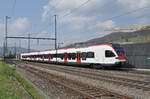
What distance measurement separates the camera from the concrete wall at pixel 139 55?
20.4 meters

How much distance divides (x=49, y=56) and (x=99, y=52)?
18.0 metres

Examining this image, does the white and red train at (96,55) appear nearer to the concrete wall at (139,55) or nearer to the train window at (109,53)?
the train window at (109,53)

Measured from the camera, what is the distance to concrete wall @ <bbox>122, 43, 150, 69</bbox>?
20438 millimetres

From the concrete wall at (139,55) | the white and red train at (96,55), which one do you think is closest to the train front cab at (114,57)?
the white and red train at (96,55)

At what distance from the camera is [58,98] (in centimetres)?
732

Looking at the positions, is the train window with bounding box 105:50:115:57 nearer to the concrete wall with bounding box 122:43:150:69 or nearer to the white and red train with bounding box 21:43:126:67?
the white and red train with bounding box 21:43:126:67

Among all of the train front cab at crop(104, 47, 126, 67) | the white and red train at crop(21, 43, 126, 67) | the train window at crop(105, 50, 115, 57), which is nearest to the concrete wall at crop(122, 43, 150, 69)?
the white and red train at crop(21, 43, 126, 67)

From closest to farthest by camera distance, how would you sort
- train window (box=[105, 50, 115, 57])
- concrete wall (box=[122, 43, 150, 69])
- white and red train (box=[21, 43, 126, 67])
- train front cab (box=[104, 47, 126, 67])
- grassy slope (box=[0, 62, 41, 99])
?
grassy slope (box=[0, 62, 41, 99]) < train front cab (box=[104, 47, 126, 67]) < white and red train (box=[21, 43, 126, 67]) < train window (box=[105, 50, 115, 57]) < concrete wall (box=[122, 43, 150, 69])

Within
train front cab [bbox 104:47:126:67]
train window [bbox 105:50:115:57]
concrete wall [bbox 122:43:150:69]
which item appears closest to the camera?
→ train front cab [bbox 104:47:126:67]

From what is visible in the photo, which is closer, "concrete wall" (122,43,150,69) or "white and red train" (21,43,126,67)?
"white and red train" (21,43,126,67)

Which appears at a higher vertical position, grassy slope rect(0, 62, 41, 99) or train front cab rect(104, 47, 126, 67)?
train front cab rect(104, 47, 126, 67)

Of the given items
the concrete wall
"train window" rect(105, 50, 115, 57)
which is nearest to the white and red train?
"train window" rect(105, 50, 115, 57)

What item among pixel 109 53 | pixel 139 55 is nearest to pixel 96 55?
pixel 109 53

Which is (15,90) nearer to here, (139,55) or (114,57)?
(114,57)
